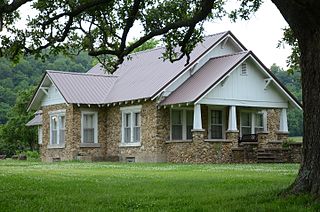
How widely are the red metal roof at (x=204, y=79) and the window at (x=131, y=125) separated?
2858 mm

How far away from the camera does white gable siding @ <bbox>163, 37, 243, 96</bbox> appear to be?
34.2 meters

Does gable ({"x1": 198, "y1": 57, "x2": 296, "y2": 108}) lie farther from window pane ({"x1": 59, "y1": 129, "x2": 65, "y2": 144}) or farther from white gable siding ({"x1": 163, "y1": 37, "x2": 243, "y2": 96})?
window pane ({"x1": 59, "y1": 129, "x2": 65, "y2": 144})

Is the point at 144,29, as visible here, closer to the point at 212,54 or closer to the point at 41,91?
the point at 212,54

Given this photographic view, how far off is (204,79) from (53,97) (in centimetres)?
1128

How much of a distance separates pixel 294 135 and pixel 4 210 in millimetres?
62661

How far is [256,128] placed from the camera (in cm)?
3806

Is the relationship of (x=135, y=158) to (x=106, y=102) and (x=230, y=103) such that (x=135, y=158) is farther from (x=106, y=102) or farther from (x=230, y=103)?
(x=230, y=103)

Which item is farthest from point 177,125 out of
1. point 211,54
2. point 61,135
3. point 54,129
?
point 54,129

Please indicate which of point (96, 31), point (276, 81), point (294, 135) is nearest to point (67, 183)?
point (96, 31)

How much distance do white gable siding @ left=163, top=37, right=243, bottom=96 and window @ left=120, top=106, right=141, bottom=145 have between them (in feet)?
8.45

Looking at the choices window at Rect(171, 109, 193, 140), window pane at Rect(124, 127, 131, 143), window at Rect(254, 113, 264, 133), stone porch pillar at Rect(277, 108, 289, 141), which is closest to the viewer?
window at Rect(171, 109, 193, 140)

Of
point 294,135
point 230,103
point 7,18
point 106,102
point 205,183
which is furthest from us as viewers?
point 294,135

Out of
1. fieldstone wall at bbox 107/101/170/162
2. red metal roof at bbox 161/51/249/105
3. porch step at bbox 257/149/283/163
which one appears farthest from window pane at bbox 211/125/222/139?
porch step at bbox 257/149/283/163

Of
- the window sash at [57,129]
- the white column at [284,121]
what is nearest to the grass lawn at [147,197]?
the white column at [284,121]
